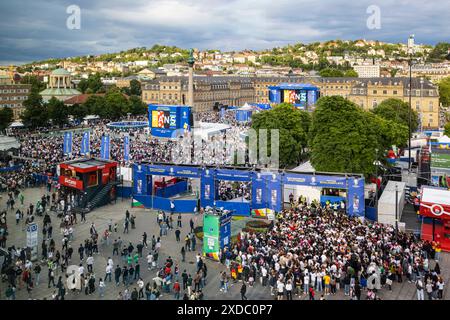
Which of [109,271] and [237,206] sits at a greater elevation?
[237,206]

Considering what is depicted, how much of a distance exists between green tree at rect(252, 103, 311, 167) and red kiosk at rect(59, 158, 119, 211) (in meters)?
17.4

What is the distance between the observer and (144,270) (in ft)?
71.6

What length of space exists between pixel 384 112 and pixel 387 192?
102 feet

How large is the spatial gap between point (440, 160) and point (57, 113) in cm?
6649

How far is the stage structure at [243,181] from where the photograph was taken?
29516mm

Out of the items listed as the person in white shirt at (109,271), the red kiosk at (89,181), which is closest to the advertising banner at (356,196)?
the person in white shirt at (109,271)

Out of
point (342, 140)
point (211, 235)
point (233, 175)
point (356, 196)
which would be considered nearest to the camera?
point (211, 235)

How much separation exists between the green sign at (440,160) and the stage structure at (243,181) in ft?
39.8

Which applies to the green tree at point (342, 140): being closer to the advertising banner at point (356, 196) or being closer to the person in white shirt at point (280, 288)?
the advertising banner at point (356, 196)

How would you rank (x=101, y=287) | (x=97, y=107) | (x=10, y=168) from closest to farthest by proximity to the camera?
(x=101, y=287), (x=10, y=168), (x=97, y=107)

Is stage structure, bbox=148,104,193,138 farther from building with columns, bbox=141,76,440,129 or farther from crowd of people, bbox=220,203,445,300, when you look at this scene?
building with columns, bbox=141,76,440,129

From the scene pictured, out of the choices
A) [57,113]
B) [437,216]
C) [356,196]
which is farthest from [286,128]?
[57,113]

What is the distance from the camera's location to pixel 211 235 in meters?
23.0

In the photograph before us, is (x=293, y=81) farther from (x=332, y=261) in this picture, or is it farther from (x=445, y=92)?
(x=332, y=261)
